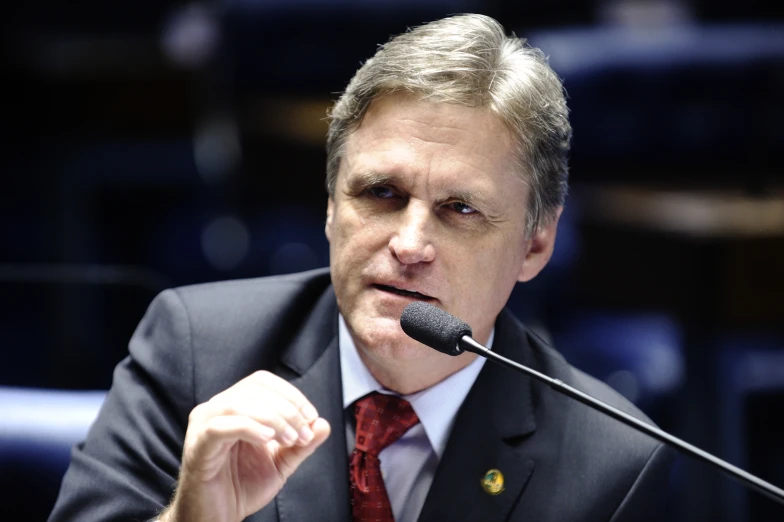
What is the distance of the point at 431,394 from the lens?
1.51 meters

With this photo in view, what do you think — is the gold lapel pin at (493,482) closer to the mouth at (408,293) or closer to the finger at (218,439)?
the mouth at (408,293)

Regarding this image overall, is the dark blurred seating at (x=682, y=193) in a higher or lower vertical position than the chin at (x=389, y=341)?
lower

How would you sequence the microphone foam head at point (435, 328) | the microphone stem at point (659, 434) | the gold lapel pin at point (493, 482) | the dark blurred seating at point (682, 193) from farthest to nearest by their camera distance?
the dark blurred seating at point (682, 193)
the gold lapel pin at point (493, 482)
the microphone foam head at point (435, 328)
the microphone stem at point (659, 434)

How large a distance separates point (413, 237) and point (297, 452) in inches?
13.5

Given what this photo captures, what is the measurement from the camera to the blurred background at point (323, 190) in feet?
8.55

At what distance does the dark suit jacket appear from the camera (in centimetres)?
141

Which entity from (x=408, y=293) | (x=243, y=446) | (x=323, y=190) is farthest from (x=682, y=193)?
(x=243, y=446)

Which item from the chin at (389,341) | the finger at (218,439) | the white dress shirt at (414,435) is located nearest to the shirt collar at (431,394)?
the white dress shirt at (414,435)

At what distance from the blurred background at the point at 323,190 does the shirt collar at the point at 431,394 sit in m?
0.82

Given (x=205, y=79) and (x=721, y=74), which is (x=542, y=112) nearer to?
(x=721, y=74)

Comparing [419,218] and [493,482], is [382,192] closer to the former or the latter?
[419,218]

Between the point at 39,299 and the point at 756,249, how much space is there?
6.12 feet

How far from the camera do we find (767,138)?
11.0 ft

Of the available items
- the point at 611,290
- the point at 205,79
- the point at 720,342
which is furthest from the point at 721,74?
the point at 205,79
